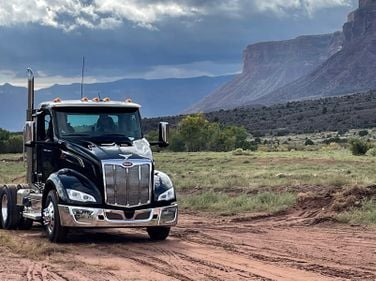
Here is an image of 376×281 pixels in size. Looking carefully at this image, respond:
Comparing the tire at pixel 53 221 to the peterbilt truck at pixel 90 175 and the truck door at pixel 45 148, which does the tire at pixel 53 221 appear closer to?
the peterbilt truck at pixel 90 175

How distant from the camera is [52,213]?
14.8 metres

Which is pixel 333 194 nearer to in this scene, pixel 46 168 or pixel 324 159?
pixel 46 168

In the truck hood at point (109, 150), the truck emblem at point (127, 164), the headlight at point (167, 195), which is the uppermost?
the truck hood at point (109, 150)

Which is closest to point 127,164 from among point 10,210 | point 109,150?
point 109,150

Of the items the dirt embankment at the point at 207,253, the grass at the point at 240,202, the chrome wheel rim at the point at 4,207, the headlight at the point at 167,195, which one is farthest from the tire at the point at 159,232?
the grass at the point at 240,202

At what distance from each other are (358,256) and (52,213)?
5.82 m

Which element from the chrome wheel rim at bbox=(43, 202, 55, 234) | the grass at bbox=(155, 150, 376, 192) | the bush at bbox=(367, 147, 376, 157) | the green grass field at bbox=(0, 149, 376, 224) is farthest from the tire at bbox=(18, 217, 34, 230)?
the bush at bbox=(367, 147, 376, 157)

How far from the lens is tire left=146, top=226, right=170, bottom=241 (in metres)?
15.4

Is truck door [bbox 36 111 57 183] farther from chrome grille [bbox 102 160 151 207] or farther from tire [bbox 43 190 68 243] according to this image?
chrome grille [bbox 102 160 151 207]

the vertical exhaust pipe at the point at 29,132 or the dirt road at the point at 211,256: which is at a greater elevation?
the vertical exhaust pipe at the point at 29,132

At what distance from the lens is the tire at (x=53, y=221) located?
47.6ft

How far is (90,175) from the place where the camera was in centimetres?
1453

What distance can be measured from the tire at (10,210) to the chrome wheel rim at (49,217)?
2.21 m

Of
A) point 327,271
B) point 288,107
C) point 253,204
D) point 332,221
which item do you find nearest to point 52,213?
point 327,271
